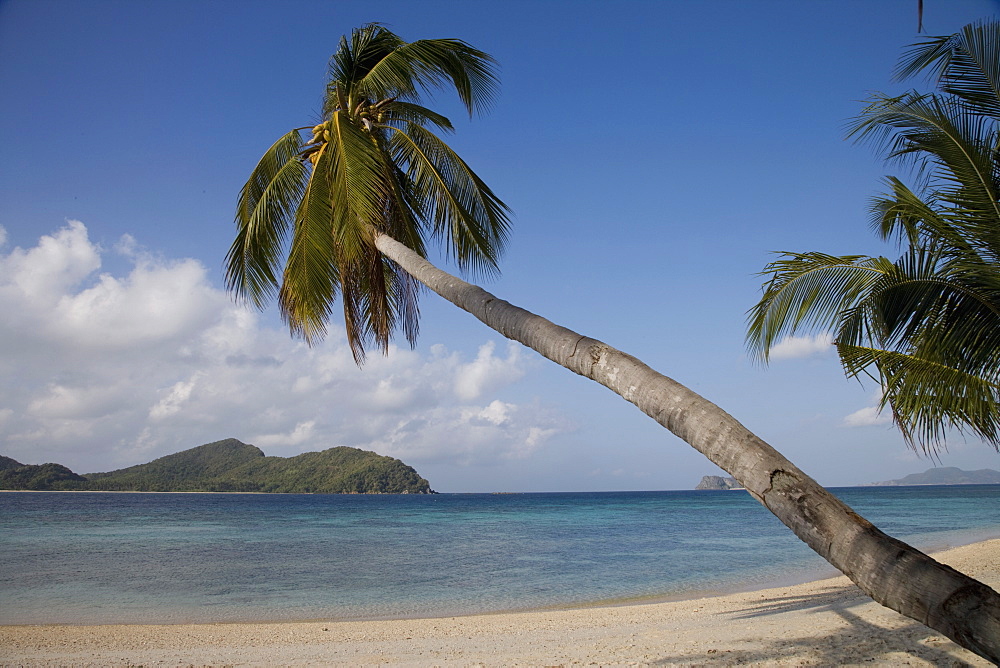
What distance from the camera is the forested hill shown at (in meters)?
103

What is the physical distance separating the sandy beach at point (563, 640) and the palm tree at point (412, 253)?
399 centimetres

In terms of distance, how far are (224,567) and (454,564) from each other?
6286mm

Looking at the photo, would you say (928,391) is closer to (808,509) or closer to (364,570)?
(808,509)

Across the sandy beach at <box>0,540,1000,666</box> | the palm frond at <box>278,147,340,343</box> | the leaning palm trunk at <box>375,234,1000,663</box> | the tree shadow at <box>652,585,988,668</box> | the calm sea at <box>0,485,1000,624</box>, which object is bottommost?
the calm sea at <box>0,485,1000,624</box>

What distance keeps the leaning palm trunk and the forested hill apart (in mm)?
110100

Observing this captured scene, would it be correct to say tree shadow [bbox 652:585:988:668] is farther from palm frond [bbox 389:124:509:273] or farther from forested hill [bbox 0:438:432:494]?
forested hill [bbox 0:438:432:494]

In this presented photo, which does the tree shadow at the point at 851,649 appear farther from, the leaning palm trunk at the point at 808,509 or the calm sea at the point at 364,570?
the calm sea at the point at 364,570

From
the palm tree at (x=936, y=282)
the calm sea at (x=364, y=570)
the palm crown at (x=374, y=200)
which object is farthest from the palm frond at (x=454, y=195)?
the calm sea at (x=364, y=570)

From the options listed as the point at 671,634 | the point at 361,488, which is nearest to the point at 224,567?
the point at 671,634

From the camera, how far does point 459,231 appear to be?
6.82 meters

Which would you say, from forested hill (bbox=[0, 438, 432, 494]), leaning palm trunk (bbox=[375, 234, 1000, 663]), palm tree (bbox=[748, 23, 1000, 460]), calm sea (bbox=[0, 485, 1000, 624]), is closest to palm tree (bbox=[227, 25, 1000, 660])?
leaning palm trunk (bbox=[375, 234, 1000, 663])

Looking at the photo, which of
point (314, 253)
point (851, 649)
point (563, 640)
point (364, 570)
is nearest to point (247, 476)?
point (364, 570)

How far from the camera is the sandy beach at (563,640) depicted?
6.34 meters

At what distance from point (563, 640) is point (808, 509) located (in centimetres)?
674
